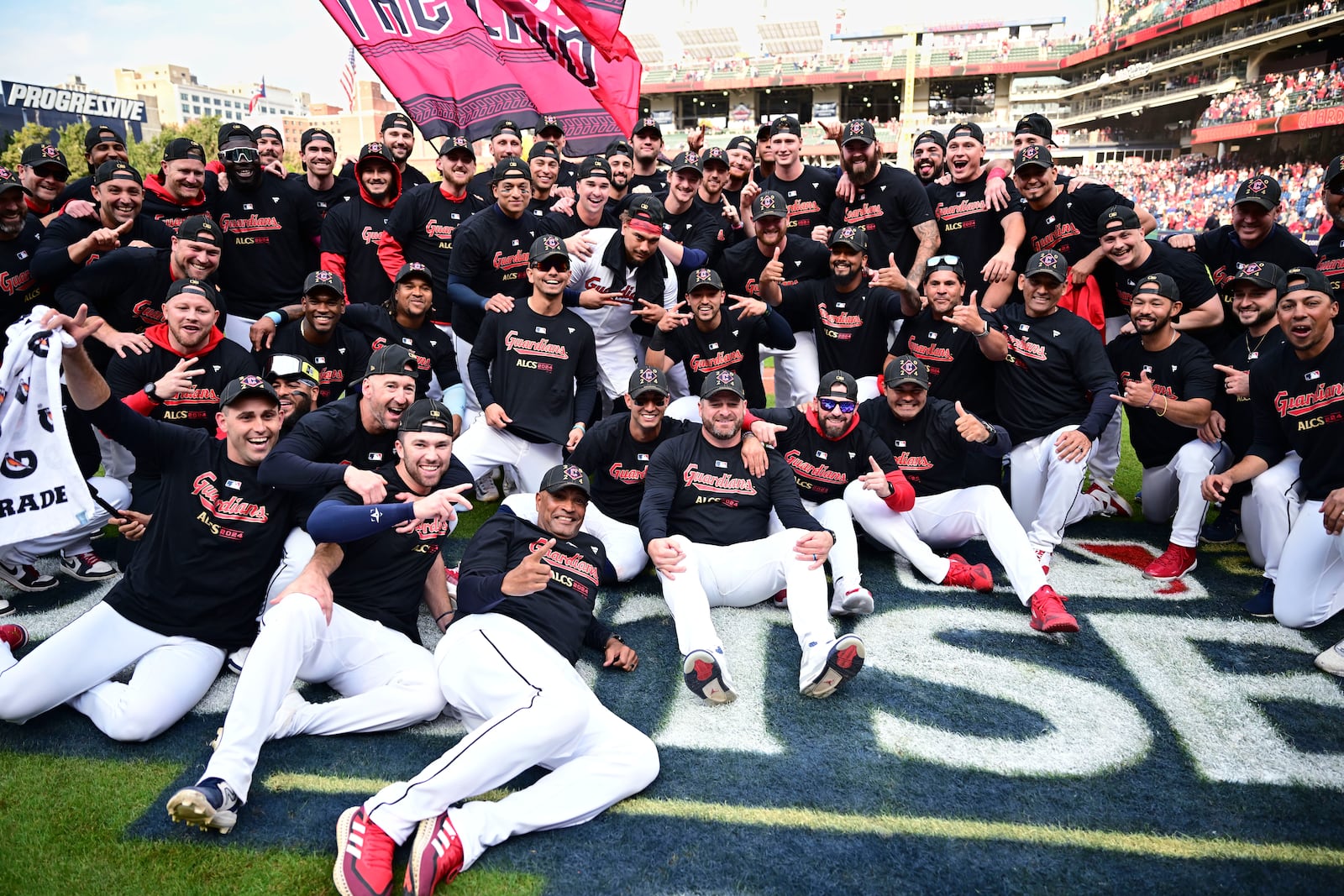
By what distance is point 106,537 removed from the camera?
6469 mm

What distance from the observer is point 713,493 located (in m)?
5.36

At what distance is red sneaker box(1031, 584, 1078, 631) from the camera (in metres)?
4.95

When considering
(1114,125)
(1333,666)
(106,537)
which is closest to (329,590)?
(106,537)

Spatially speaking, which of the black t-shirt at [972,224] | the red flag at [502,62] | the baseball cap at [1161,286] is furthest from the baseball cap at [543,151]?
the baseball cap at [1161,286]

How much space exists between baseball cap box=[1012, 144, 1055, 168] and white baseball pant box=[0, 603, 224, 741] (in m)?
6.59

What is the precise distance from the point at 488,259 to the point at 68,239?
10.2 feet

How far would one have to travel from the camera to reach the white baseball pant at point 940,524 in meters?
5.49

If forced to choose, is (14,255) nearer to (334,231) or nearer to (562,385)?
(334,231)

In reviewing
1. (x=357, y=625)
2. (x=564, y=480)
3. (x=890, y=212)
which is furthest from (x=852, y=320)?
(x=357, y=625)

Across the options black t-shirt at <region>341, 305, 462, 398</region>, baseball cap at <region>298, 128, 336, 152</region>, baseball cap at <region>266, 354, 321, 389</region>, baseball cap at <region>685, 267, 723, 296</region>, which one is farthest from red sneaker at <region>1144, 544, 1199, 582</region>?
baseball cap at <region>298, 128, 336, 152</region>

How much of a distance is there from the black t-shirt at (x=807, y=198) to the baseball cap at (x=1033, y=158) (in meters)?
1.59

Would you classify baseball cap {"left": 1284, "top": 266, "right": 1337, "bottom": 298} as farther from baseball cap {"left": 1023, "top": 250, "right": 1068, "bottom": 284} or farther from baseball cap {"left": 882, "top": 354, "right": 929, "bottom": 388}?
baseball cap {"left": 882, "top": 354, "right": 929, "bottom": 388}

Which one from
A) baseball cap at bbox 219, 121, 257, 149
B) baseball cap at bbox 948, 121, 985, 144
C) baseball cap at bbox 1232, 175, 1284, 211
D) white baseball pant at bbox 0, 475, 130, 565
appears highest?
baseball cap at bbox 219, 121, 257, 149

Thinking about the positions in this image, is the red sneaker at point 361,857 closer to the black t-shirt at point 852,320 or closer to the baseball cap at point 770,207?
the black t-shirt at point 852,320
